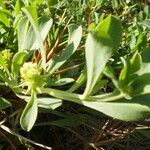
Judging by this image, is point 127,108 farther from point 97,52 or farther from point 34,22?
point 34,22

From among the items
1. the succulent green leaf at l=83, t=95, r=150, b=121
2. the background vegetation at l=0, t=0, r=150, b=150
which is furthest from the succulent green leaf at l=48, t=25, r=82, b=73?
the succulent green leaf at l=83, t=95, r=150, b=121

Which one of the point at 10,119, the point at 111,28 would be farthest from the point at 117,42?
the point at 10,119

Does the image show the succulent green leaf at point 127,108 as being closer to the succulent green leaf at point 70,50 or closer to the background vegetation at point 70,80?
the background vegetation at point 70,80

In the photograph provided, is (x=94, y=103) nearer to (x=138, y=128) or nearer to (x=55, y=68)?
(x=55, y=68)

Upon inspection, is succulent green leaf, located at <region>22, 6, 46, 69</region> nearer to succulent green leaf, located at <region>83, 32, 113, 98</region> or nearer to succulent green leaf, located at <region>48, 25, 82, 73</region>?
succulent green leaf, located at <region>48, 25, 82, 73</region>

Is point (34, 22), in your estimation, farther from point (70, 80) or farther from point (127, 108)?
point (127, 108)

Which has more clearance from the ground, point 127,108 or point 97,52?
point 97,52

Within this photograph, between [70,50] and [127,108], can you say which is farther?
[70,50]

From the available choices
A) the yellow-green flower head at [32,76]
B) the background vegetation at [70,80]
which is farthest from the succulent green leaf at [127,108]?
the yellow-green flower head at [32,76]

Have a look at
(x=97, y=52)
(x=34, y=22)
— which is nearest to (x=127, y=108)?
(x=97, y=52)

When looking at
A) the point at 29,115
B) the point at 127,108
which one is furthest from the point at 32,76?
the point at 127,108
